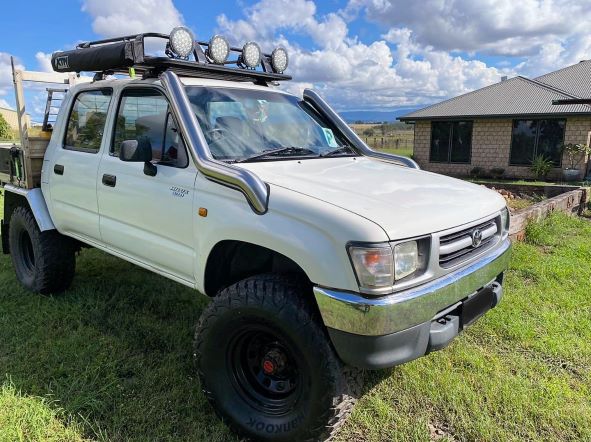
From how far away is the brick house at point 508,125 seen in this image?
16.8 metres

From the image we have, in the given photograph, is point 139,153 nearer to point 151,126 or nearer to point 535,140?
point 151,126

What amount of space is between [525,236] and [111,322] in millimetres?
5356

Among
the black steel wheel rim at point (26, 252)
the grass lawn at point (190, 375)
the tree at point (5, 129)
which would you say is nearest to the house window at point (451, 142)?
the grass lawn at point (190, 375)

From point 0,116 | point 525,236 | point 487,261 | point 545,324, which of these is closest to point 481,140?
point 525,236

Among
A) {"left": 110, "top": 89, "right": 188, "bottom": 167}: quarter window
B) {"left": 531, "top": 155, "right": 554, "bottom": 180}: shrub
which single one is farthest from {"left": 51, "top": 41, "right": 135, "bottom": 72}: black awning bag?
{"left": 531, "top": 155, "right": 554, "bottom": 180}: shrub

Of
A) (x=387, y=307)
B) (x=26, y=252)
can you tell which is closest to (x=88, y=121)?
(x=26, y=252)

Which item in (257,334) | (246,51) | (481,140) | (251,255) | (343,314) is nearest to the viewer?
(343,314)

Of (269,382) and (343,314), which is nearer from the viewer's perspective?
(343,314)

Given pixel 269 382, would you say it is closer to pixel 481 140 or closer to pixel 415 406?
pixel 415 406

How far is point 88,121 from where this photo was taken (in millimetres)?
4023

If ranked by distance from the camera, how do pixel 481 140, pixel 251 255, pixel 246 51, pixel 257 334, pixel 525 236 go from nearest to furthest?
1. pixel 257 334
2. pixel 251 255
3. pixel 246 51
4. pixel 525 236
5. pixel 481 140

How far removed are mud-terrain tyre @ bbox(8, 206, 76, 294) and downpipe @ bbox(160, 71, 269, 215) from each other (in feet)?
7.21

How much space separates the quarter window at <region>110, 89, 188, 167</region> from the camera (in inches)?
123

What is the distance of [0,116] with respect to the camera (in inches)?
1014
